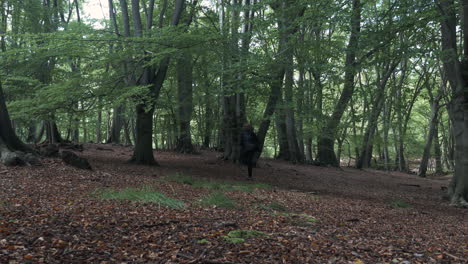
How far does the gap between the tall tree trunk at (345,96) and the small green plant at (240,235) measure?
574 cm

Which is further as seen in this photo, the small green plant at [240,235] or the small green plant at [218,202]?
the small green plant at [218,202]

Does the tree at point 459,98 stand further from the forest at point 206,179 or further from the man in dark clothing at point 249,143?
the man in dark clothing at point 249,143

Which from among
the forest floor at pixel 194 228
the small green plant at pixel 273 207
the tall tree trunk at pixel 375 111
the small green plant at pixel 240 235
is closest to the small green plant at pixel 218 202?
the forest floor at pixel 194 228

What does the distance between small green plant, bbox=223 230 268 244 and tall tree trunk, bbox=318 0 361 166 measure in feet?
18.8

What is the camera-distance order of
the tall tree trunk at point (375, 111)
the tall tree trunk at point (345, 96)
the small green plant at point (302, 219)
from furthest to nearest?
the tall tree trunk at point (375, 111) < the tall tree trunk at point (345, 96) < the small green plant at point (302, 219)

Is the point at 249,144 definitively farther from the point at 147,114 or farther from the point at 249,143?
the point at 147,114

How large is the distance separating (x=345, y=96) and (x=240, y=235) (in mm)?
12653

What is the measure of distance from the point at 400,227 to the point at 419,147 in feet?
81.7

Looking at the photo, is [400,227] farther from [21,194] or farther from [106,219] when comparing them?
[21,194]

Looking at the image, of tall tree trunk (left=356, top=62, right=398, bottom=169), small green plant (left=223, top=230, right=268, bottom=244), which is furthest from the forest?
tall tree trunk (left=356, top=62, right=398, bottom=169)

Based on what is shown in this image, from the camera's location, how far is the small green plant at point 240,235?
3.49 metres

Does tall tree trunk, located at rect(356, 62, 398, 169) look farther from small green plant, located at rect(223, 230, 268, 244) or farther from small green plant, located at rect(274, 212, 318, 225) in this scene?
small green plant, located at rect(223, 230, 268, 244)

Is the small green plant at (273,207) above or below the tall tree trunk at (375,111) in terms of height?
below

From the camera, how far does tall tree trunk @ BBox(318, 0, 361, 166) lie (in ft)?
26.9
